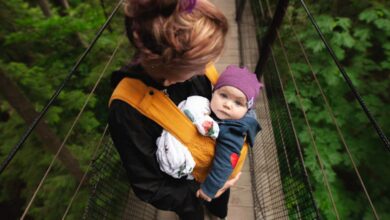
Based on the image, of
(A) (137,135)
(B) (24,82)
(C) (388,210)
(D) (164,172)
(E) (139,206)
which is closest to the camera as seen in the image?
(A) (137,135)

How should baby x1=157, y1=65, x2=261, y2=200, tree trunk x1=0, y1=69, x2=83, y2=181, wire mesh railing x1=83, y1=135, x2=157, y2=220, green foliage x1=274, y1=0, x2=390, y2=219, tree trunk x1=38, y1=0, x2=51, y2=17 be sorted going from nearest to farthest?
baby x1=157, y1=65, x2=261, y2=200 < wire mesh railing x1=83, y1=135, x2=157, y2=220 < tree trunk x1=0, y1=69, x2=83, y2=181 < green foliage x1=274, y1=0, x2=390, y2=219 < tree trunk x1=38, y1=0, x2=51, y2=17

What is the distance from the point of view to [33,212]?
8.88ft

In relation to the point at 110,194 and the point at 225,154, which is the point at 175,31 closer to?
the point at 225,154

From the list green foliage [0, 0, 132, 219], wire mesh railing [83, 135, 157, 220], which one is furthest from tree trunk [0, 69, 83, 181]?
wire mesh railing [83, 135, 157, 220]

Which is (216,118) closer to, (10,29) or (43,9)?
(10,29)

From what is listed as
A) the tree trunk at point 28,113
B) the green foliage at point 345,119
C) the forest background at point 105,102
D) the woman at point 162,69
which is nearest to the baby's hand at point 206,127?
the woman at point 162,69

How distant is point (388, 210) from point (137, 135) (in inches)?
89.3

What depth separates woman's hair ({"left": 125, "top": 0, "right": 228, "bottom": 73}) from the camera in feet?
2.06

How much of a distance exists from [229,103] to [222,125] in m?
0.08

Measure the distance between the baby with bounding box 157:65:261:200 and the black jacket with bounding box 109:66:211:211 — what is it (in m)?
0.03

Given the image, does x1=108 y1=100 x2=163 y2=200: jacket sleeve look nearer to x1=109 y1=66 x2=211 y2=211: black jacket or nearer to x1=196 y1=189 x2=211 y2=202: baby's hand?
x1=109 y1=66 x2=211 y2=211: black jacket

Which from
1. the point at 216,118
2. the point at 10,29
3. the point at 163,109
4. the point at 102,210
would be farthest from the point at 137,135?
the point at 10,29

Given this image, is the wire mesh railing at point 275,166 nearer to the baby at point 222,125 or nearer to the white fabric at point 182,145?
the baby at point 222,125

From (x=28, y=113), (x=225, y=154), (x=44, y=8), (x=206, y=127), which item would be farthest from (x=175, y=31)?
(x=44, y=8)
